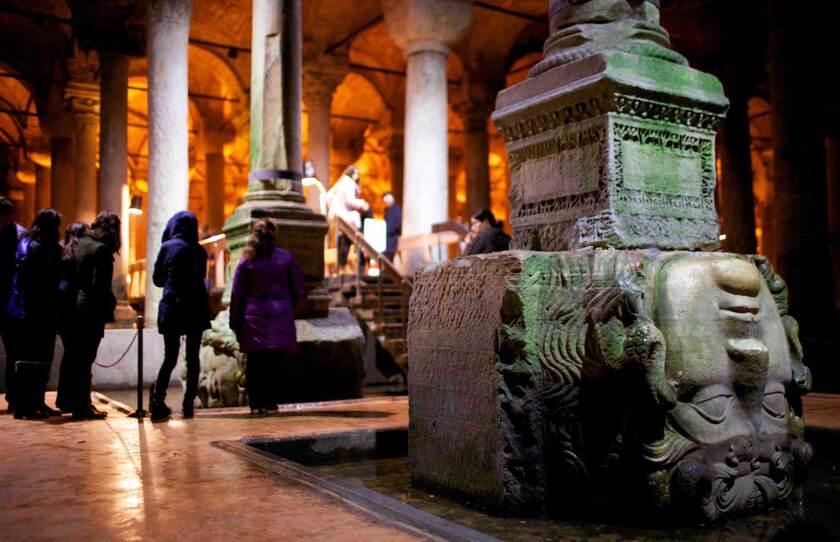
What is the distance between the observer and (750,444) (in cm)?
339

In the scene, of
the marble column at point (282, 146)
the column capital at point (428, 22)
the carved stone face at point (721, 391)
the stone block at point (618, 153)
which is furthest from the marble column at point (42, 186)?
the carved stone face at point (721, 391)

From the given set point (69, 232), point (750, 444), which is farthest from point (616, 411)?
point (69, 232)

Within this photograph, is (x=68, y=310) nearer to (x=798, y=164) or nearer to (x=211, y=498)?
(x=211, y=498)

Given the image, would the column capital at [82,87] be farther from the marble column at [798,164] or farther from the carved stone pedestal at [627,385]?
the carved stone pedestal at [627,385]

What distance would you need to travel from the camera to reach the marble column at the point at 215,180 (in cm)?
2217

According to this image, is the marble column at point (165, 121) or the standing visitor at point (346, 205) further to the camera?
the standing visitor at point (346, 205)

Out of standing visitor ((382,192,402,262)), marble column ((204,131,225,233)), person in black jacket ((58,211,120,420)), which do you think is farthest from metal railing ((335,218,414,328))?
marble column ((204,131,225,233))

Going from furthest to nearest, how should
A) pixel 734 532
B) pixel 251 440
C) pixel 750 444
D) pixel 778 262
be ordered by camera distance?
pixel 778 262
pixel 251 440
pixel 750 444
pixel 734 532

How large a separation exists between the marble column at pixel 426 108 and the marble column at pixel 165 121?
11.9 feet

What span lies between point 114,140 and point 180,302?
35.9 ft

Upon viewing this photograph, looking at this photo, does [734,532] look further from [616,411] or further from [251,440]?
[251,440]

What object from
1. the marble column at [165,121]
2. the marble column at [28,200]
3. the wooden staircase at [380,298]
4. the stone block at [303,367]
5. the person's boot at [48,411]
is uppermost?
the marble column at [28,200]

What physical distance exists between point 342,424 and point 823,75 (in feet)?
55.9

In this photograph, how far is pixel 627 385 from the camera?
3160 mm
